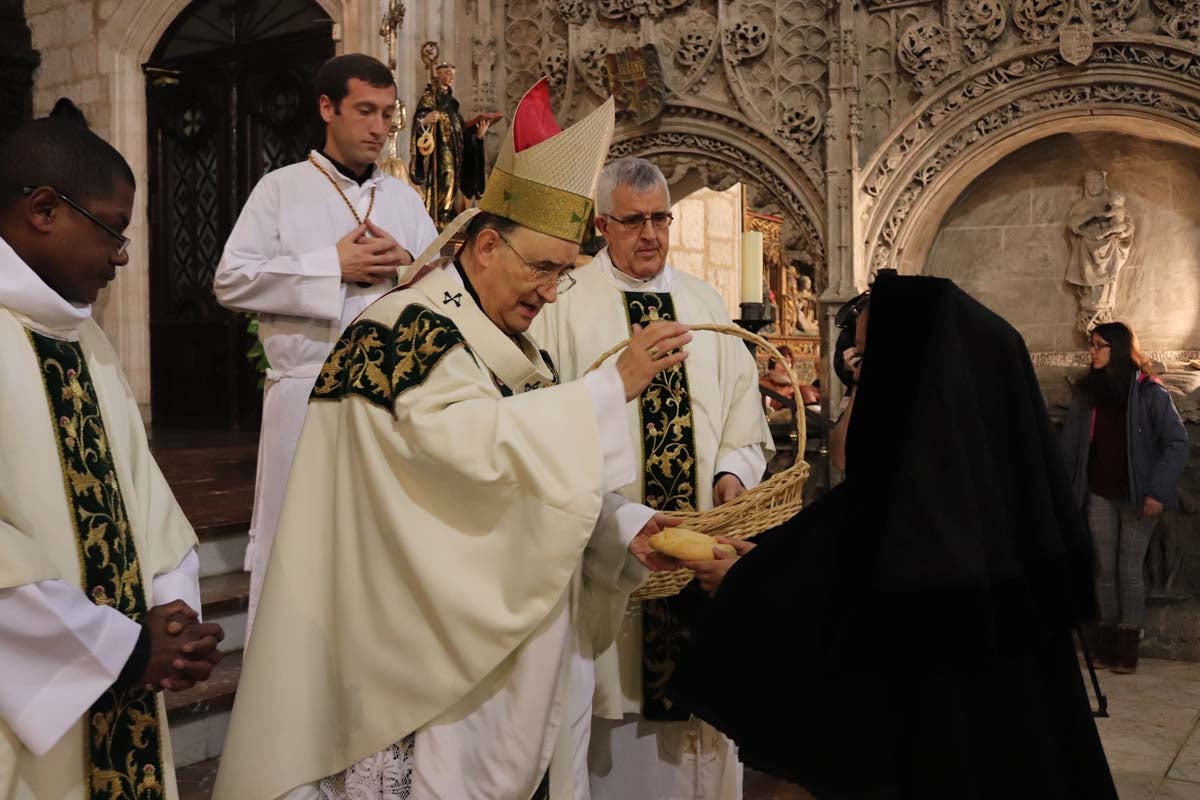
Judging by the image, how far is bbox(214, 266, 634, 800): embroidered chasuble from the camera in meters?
1.95

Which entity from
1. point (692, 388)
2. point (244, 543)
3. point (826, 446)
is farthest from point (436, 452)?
point (826, 446)

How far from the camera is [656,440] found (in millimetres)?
3123

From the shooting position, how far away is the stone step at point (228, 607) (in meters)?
4.13

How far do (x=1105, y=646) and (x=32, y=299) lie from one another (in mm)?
5876

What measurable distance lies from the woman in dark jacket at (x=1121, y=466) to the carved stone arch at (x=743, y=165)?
7.49 ft

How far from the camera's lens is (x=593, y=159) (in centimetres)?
220

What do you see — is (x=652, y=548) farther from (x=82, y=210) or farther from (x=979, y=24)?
(x=979, y=24)

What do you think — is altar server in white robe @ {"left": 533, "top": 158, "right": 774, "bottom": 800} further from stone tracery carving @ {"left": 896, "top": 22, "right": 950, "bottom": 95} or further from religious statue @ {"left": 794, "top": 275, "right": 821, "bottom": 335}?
religious statue @ {"left": 794, "top": 275, "right": 821, "bottom": 335}

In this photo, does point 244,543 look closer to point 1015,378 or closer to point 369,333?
point 369,333

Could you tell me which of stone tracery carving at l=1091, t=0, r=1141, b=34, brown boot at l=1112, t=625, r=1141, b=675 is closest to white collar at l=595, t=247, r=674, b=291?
brown boot at l=1112, t=625, r=1141, b=675

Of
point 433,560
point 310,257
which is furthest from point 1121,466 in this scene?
point 433,560

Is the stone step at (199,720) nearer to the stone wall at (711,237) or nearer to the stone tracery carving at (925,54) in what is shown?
the stone tracery carving at (925,54)

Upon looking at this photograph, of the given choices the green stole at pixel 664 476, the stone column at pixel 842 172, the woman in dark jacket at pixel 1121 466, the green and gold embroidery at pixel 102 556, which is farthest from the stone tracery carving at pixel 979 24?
the green and gold embroidery at pixel 102 556

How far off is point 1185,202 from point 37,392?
7.64 m
